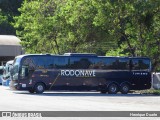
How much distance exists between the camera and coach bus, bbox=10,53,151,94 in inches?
1382

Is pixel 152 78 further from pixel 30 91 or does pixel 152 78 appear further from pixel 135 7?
pixel 30 91

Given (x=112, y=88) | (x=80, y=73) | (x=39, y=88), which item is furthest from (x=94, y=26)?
→ (x=39, y=88)

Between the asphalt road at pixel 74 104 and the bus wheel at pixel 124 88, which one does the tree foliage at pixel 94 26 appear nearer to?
the bus wheel at pixel 124 88

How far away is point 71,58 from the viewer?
119ft

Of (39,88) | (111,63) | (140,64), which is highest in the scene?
(111,63)

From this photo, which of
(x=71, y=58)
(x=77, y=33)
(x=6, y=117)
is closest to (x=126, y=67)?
(x=71, y=58)

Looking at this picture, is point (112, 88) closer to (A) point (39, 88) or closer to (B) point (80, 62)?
(B) point (80, 62)

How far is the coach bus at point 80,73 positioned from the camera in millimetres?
35094

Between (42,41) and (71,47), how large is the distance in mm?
3139

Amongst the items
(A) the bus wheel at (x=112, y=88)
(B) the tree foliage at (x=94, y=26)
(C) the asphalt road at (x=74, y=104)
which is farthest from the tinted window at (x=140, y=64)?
(C) the asphalt road at (x=74, y=104)

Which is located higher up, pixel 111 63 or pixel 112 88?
pixel 111 63

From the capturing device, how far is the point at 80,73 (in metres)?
36.6

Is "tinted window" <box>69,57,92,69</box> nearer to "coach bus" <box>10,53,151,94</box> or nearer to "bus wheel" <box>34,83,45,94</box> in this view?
"coach bus" <box>10,53,151,94</box>

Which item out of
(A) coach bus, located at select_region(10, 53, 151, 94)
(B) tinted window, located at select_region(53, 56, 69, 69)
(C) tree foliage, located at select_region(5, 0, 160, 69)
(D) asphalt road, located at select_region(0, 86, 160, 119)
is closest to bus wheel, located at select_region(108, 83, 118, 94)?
(A) coach bus, located at select_region(10, 53, 151, 94)
